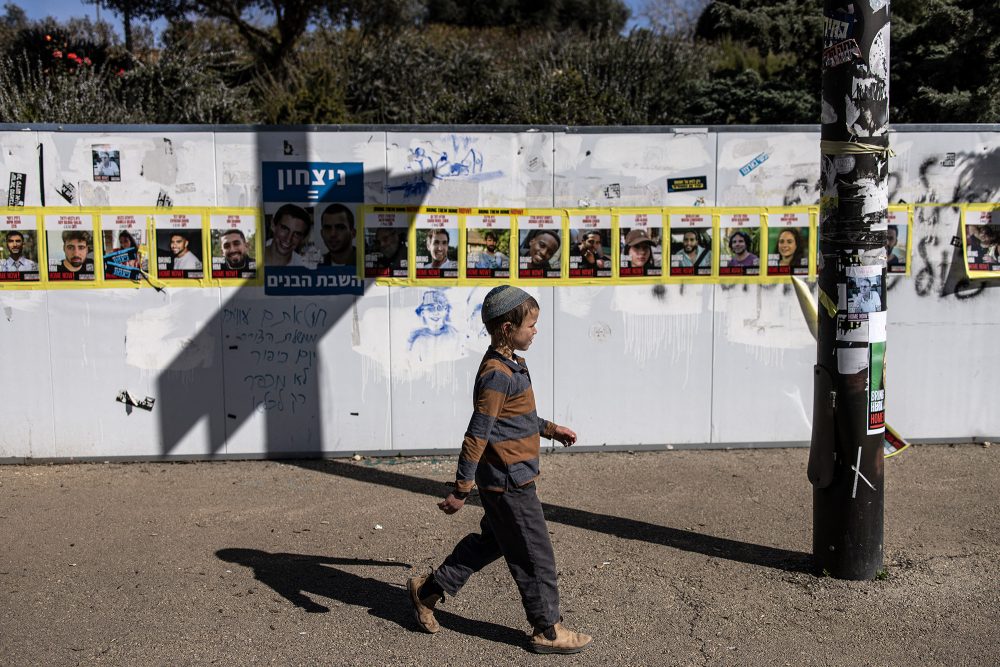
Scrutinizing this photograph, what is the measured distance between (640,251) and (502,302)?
122 inches

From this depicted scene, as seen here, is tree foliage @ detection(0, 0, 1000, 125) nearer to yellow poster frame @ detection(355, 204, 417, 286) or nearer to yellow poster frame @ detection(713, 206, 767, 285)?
yellow poster frame @ detection(713, 206, 767, 285)

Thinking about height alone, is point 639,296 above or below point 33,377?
above

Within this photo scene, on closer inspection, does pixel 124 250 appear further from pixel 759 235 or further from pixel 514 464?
pixel 759 235

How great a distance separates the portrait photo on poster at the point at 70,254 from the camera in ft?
21.3

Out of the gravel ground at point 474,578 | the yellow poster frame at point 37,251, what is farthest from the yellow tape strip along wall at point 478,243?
the gravel ground at point 474,578

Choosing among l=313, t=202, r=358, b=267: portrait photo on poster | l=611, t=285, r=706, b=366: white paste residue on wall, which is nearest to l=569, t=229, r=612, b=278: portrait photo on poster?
l=611, t=285, r=706, b=366: white paste residue on wall

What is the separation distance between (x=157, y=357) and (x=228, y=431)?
74 cm

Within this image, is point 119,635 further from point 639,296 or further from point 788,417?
point 788,417

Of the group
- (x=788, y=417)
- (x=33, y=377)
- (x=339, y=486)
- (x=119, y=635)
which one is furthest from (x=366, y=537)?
(x=788, y=417)

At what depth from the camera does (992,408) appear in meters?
7.09

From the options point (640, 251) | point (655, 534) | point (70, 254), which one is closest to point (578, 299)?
point (640, 251)

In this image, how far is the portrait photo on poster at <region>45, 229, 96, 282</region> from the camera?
256 inches

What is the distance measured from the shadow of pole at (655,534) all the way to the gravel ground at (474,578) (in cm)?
2

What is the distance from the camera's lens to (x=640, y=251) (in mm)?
6789
